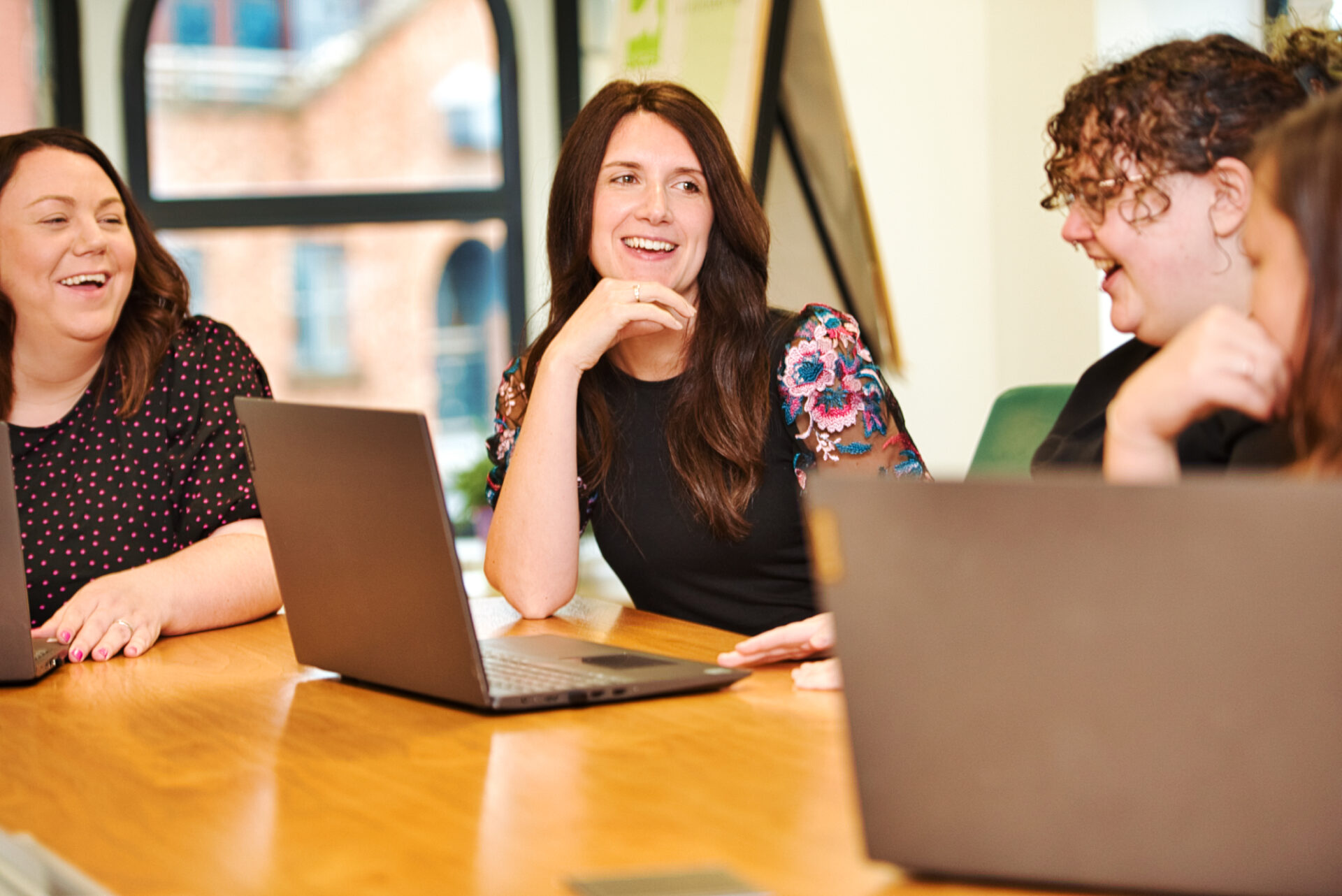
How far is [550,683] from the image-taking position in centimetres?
112

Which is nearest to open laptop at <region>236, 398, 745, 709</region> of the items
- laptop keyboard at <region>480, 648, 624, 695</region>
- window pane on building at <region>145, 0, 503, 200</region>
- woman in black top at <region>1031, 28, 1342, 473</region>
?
laptop keyboard at <region>480, 648, 624, 695</region>

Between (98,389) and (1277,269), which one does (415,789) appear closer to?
(1277,269)

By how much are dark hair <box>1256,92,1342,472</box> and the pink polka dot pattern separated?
140 centimetres

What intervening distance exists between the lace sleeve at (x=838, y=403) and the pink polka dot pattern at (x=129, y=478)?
2.42 feet

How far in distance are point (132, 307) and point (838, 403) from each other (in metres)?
1.05

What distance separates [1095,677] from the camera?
2.03ft

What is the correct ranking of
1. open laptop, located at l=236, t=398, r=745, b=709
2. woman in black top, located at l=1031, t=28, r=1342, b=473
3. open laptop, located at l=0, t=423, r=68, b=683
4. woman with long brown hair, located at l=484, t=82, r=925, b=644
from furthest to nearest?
woman with long brown hair, located at l=484, t=82, r=925, b=644 → open laptop, located at l=0, t=423, r=68, b=683 → woman in black top, located at l=1031, t=28, r=1342, b=473 → open laptop, located at l=236, t=398, r=745, b=709

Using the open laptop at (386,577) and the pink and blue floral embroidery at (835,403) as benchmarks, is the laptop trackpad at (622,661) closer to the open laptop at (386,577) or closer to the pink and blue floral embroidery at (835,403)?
the open laptop at (386,577)

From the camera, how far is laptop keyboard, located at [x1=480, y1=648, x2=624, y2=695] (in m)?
1.10

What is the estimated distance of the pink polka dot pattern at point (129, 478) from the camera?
5.87ft

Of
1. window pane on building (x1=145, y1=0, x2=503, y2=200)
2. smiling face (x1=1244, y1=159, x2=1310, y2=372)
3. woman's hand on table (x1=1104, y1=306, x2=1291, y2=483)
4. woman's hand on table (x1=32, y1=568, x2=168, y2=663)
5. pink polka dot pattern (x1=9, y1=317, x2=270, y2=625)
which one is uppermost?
window pane on building (x1=145, y1=0, x2=503, y2=200)

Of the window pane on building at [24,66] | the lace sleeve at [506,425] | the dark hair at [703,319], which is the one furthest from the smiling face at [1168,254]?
the window pane on building at [24,66]

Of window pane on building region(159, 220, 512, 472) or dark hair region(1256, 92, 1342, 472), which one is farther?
window pane on building region(159, 220, 512, 472)

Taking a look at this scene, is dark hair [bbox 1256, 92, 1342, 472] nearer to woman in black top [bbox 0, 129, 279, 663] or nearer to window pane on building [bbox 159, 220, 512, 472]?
woman in black top [bbox 0, 129, 279, 663]
